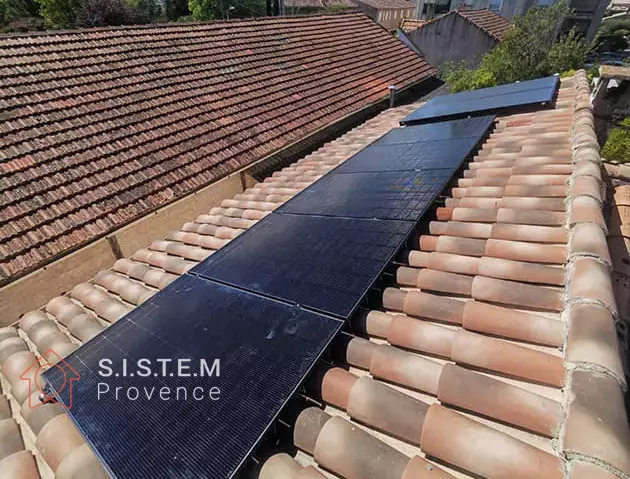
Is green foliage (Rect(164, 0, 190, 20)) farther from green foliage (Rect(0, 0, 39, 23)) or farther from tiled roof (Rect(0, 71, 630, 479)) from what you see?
tiled roof (Rect(0, 71, 630, 479))

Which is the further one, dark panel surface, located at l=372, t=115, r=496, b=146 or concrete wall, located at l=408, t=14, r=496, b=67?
concrete wall, located at l=408, t=14, r=496, b=67

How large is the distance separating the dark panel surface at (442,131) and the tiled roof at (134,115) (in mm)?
3535

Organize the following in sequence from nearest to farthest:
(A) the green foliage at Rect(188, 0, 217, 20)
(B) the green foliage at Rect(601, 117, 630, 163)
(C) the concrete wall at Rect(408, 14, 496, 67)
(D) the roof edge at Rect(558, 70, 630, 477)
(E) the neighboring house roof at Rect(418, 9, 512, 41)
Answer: (D) the roof edge at Rect(558, 70, 630, 477)
(B) the green foliage at Rect(601, 117, 630, 163)
(C) the concrete wall at Rect(408, 14, 496, 67)
(E) the neighboring house roof at Rect(418, 9, 512, 41)
(A) the green foliage at Rect(188, 0, 217, 20)

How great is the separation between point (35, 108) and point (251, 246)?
695 cm

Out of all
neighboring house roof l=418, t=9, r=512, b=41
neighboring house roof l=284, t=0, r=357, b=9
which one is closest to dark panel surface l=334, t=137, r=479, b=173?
neighboring house roof l=418, t=9, r=512, b=41

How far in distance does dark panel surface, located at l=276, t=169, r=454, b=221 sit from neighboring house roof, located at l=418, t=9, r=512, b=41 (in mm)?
20681

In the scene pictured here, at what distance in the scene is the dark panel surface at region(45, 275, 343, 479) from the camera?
7.85 feet

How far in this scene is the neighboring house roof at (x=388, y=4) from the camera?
1976 inches

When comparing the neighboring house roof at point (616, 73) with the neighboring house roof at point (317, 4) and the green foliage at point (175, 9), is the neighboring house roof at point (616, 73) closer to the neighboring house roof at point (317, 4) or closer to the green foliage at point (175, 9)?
the neighboring house roof at point (317, 4)

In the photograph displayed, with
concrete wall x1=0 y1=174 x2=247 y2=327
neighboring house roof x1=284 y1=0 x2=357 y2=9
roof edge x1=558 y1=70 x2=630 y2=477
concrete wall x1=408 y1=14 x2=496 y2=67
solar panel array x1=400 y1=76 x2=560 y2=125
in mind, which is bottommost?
concrete wall x1=0 y1=174 x2=247 y2=327

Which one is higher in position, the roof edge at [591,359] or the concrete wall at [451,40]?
the concrete wall at [451,40]

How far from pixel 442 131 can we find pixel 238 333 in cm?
678

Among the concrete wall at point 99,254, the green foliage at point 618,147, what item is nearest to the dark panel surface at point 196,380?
the concrete wall at point 99,254

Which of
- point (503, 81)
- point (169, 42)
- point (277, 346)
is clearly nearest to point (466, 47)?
point (503, 81)
